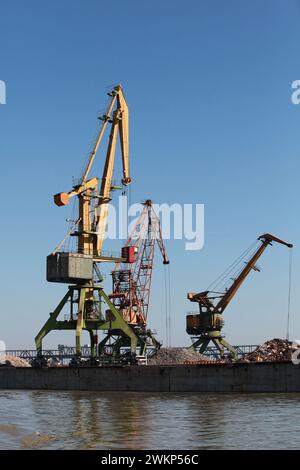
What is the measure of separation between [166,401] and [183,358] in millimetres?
34065

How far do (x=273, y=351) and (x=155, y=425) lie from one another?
42.8 m

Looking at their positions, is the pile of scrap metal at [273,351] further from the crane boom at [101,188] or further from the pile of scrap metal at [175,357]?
the crane boom at [101,188]

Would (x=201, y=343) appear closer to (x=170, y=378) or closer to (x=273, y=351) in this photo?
(x=273, y=351)

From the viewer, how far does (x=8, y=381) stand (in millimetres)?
82188

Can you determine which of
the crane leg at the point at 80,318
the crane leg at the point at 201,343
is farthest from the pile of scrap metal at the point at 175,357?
the crane leg at the point at 80,318

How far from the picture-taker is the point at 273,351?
72.8 m

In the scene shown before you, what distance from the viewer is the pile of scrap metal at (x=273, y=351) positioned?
68.8m

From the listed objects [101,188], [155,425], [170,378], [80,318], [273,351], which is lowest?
[170,378]

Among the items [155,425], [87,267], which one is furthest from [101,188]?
[155,425]

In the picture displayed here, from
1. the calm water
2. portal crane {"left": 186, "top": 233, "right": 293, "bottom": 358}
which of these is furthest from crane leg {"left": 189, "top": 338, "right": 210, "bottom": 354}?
the calm water

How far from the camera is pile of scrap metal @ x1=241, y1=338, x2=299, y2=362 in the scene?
226 feet

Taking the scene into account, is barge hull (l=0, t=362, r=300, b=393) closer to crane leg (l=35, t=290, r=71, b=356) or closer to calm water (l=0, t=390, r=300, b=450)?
crane leg (l=35, t=290, r=71, b=356)
